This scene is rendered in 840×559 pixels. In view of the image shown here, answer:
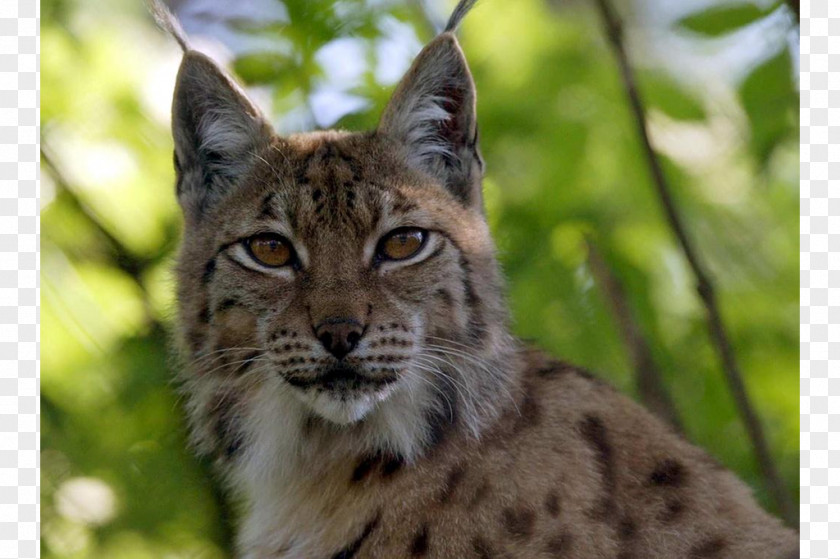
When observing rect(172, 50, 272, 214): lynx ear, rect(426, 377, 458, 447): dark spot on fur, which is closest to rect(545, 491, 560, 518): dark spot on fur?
rect(426, 377, 458, 447): dark spot on fur

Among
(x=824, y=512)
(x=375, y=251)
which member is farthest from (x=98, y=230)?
(x=824, y=512)

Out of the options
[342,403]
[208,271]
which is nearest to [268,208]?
[208,271]

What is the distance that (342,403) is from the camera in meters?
5.93

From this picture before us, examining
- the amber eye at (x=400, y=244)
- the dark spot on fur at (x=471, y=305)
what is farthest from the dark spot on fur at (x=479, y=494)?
the amber eye at (x=400, y=244)

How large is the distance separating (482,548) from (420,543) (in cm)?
32

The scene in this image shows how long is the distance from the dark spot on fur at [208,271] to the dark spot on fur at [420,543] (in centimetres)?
178

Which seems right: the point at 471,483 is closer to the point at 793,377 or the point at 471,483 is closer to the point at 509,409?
the point at 509,409

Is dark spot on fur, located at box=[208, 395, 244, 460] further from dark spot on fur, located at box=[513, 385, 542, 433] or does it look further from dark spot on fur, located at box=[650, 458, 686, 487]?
dark spot on fur, located at box=[650, 458, 686, 487]

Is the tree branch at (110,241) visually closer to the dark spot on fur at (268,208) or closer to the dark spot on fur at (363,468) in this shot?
the dark spot on fur at (268,208)

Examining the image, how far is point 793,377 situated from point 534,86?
8.48ft

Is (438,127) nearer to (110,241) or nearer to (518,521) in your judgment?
(110,241)

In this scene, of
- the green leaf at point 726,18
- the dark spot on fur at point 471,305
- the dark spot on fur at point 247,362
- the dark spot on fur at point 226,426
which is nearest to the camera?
the dark spot on fur at point 247,362

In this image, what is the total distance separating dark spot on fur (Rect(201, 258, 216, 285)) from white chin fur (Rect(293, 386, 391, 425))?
3.01 ft

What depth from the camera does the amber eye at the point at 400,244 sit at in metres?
6.25
